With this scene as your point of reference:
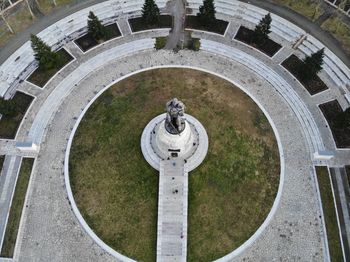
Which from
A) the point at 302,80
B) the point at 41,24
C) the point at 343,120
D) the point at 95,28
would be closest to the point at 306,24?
the point at 302,80

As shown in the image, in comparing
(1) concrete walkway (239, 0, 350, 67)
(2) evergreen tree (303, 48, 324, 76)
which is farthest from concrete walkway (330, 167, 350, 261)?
(1) concrete walkway (239, 0, 350, 67)

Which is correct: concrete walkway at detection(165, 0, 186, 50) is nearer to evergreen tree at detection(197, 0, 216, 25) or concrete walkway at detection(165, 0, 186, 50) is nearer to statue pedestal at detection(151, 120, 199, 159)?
evergreen tree at detection(197, 0, 216, 25)

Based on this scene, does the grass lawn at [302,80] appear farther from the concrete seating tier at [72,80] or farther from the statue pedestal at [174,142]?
the concrete seating tier at [72,80]

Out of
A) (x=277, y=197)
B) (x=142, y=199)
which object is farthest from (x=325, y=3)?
(x=142, y=199)

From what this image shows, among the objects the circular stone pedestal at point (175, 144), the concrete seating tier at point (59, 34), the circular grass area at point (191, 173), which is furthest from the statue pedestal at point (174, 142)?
the concrete seating tier at point (59, 34)

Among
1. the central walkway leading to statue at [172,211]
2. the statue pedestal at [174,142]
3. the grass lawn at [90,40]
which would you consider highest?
the grass lawn at [90,40]

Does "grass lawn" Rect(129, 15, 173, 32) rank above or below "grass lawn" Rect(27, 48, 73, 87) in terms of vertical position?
above
